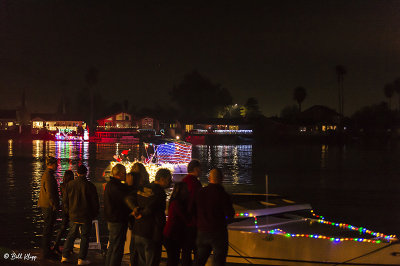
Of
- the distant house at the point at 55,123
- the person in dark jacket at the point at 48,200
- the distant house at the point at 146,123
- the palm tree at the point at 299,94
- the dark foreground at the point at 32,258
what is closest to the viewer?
the dark foreground at the point at 32,258

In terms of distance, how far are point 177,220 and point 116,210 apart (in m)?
1.21

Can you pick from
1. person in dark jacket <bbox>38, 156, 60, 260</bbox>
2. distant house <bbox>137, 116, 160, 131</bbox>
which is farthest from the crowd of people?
distant house <bbox>137, 116, 160, 131</bbox>

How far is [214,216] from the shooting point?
23.6ft


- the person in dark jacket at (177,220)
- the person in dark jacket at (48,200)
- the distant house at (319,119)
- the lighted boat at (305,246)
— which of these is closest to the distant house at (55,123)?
the distant house at (319,119)

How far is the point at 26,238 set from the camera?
1401 cm

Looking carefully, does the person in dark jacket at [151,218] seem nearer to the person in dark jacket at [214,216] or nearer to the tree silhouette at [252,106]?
the person in dark jacket at [214,216]

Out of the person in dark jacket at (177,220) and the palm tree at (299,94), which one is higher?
the palm tree at (299,94)

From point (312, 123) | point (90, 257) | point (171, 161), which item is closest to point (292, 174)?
point (171, 161)

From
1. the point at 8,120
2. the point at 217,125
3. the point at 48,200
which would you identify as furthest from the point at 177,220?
the point at 8,120

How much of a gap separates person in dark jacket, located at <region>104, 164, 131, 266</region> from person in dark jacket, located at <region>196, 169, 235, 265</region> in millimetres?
1448

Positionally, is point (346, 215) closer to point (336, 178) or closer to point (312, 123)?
point (336, 178)

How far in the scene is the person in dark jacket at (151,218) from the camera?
7.09 m

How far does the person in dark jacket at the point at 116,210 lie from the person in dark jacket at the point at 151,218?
33.4 inches

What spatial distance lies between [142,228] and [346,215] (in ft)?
46.1
